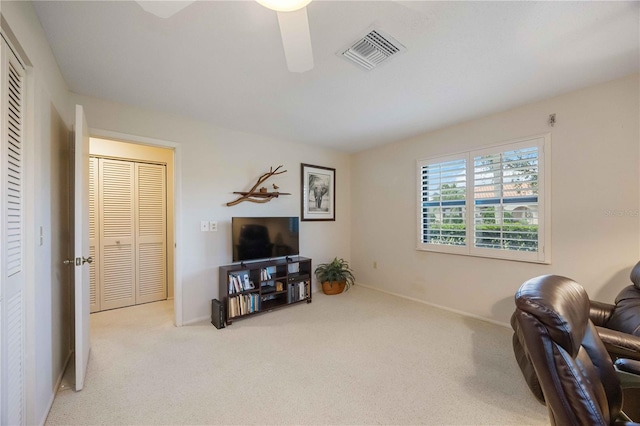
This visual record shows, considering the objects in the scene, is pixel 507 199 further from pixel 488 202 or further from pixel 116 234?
pixel 116 234

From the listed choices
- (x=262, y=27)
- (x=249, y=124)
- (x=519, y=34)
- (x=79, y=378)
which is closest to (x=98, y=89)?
(x=249, y=124)

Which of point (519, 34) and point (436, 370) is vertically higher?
point (519, 34)

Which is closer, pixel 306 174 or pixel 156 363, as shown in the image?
pixel 156 363

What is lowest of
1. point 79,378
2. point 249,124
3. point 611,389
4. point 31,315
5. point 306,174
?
point 79,378

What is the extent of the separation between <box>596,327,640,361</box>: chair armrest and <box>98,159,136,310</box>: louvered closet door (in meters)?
4.68

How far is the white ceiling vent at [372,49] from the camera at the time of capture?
1678 mm

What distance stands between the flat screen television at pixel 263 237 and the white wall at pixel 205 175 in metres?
0.25

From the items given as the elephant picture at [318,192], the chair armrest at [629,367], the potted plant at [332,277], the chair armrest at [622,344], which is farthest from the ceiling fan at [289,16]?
the potted plant at [332,277]

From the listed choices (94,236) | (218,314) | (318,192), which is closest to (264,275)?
(218,314)

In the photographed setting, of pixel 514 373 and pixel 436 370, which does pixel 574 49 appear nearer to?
pixel 514 373

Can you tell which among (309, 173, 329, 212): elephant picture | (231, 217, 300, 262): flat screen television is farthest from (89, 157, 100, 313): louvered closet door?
(309, 173, 329, 212): elephant picture

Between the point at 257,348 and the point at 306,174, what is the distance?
258 cm

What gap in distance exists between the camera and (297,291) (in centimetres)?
364

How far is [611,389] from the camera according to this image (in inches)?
42.1
